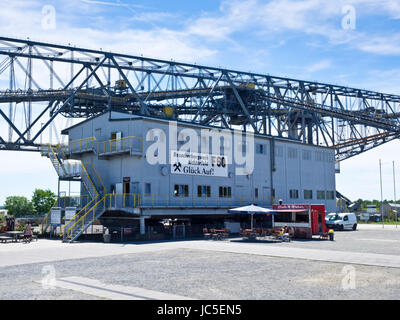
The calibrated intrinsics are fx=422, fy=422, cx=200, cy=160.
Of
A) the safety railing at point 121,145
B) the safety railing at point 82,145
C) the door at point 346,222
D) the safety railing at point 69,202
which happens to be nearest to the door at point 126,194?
the safety railing at point 121,145

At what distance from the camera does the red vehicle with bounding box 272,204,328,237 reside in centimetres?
3284

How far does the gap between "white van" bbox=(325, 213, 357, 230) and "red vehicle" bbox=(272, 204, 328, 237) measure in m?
11.3

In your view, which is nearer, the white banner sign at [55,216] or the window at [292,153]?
the white banner sign at [55,216]

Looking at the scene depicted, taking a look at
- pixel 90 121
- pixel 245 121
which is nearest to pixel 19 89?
pixel 90 121

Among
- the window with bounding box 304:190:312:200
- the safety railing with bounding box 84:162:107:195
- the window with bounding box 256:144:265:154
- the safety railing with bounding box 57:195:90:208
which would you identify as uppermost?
the window with bounding box 256:144:265:154

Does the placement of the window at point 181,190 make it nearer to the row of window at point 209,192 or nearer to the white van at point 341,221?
the row of window at point 209,192

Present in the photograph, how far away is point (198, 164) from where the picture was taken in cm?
3672

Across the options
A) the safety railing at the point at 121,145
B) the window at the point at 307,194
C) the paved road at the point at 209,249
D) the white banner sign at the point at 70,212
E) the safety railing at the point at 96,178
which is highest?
the safety railing at the point at 121,145

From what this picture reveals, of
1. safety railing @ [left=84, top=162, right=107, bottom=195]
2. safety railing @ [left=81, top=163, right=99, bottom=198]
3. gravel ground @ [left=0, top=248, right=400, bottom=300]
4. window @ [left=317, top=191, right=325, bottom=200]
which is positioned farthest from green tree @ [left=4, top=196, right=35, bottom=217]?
gravel ground @ [left=0, top=248, right=400, bottom=300]

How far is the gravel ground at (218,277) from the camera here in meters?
12.5

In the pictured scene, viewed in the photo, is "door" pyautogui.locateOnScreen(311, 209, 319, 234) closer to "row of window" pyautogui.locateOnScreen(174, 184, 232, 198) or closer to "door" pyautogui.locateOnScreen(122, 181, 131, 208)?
"row of window" pyautogui.locateOnScreen(174, 184, 232, 198)

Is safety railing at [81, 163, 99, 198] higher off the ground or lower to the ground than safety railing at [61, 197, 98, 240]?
higher

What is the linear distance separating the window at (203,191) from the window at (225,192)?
1.54 m
